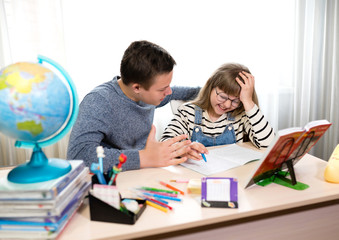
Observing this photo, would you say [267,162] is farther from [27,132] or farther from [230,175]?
[27,132]

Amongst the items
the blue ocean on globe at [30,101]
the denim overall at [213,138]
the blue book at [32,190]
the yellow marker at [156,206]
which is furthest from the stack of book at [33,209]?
the denim overall at [213,138]

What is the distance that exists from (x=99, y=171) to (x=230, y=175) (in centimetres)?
52

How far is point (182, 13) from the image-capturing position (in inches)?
92.1

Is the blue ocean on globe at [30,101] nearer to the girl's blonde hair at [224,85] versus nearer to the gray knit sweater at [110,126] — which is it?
the gray knit sweater at [110,126]

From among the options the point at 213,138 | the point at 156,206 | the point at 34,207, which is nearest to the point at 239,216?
the point at 156,206

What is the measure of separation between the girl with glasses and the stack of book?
894mm

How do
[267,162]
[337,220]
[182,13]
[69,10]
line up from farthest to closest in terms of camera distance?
[182,13]
[69,10]
[337,220]
[267,162]

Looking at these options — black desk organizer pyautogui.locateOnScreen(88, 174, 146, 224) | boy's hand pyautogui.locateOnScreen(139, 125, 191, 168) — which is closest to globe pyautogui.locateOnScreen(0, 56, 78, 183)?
black desk organizer pyautogui.locateOnScreen(88, 174, 146, 224)

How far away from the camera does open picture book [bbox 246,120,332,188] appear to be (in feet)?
2.83

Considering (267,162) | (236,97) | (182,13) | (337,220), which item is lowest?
(337,220)

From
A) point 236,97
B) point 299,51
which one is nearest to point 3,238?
point 236,97

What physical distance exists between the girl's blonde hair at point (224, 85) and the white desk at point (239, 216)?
21.5 inches

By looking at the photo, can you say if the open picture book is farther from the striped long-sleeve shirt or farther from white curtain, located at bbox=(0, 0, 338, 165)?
white curtain, located at bbox=(0, 0, 338, 165)

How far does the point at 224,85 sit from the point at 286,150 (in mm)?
685
